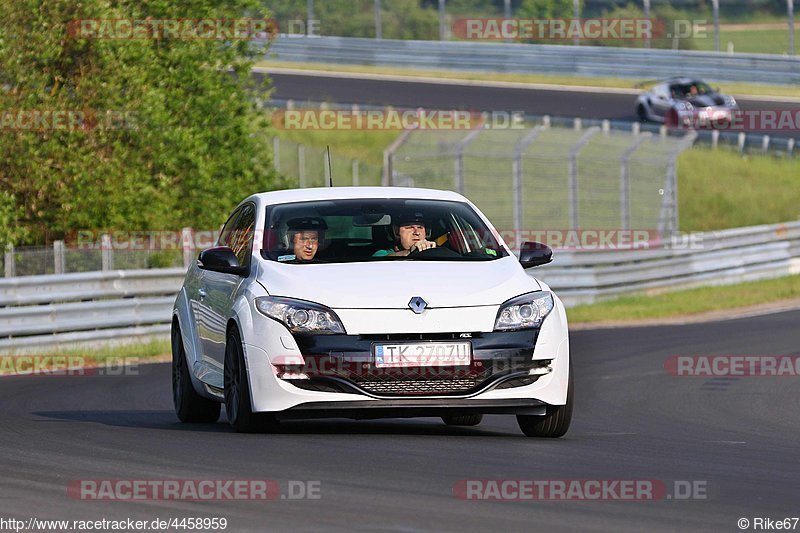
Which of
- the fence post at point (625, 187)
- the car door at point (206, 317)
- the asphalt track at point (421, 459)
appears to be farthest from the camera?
the fence post at point (625, 187)

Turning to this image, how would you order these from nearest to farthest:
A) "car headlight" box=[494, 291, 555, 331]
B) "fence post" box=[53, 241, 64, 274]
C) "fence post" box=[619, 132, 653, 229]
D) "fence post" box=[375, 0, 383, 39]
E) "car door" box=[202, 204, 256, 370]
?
"car headlight" box=[494, 291, 555, 331] < "car door" box=[202, 204, 256, 370] < "fence post" box=[53, 241, 64, 274] < "fence post" box=[619, 132, 653, 229] < "fence post" box=[375, 0, 383, 39]

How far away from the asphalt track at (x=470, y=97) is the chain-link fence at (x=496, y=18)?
238 cm

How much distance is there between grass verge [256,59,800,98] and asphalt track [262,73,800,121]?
3.56 feet

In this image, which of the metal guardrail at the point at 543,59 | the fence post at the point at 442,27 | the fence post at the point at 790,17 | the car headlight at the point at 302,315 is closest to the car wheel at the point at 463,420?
the car headlight at the point at 302,315

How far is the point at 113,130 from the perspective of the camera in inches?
1048

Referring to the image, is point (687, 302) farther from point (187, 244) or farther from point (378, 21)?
point (378, 21)

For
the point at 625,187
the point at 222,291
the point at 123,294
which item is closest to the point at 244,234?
the point at 222,291

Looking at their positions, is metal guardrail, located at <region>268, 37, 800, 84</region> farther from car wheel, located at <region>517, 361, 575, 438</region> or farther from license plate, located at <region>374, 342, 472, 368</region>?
license plate, located at <region>374, 342, 472, 368</region>

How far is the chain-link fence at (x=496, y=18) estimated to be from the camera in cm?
5347

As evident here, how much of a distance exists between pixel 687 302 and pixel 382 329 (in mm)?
19395

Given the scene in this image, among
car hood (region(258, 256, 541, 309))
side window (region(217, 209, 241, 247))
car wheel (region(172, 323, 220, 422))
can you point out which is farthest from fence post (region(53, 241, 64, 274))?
car hood (region(258, 256, 541, 309))

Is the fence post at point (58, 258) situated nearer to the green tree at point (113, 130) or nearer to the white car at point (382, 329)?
the green tree at point (113, 130)

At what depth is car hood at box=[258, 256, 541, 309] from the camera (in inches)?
376

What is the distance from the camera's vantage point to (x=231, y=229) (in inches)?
467
